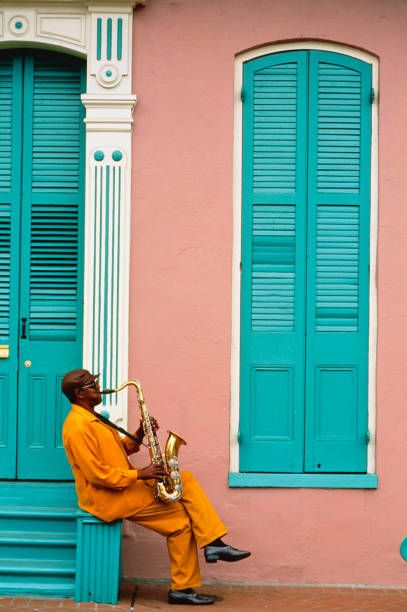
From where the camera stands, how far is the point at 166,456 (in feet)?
22.6

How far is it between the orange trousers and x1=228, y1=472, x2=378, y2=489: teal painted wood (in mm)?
631

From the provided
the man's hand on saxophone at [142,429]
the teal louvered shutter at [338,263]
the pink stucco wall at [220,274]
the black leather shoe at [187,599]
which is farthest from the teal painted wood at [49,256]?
the teal louvered shutter at [338,263]

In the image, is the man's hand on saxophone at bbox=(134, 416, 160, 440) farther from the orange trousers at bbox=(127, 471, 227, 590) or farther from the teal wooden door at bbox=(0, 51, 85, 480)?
the teal wooden door at bbox=(0, 51, 85, 480)

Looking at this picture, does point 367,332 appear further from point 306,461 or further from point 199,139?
point 199,139

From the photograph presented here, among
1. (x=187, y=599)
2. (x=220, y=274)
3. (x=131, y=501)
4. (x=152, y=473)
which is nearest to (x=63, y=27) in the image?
(x=220, y=274)

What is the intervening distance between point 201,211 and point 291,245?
74 cm

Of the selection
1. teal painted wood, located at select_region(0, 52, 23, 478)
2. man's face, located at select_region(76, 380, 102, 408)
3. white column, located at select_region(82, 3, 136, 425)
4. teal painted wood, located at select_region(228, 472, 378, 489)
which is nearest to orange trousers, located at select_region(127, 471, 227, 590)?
teal painted wood, located at select_region(228, 472, 378, 489)

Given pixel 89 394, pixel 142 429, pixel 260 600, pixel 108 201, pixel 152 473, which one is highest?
pixel 108 201

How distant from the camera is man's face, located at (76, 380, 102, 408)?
6.78m

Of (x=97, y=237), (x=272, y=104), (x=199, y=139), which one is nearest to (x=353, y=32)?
(x=272, y=104)

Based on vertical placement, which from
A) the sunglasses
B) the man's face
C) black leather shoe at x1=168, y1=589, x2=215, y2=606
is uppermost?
the sunglasses

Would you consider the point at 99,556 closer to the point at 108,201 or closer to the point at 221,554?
the point at 221,554

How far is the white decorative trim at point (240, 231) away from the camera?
24.7 feet

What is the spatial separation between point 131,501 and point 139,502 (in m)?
0.06
